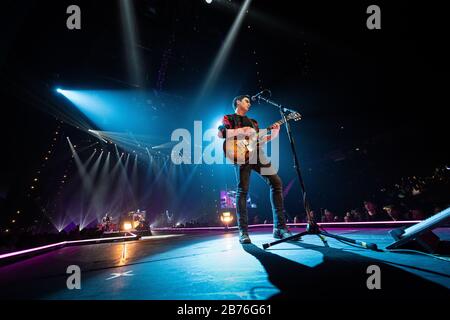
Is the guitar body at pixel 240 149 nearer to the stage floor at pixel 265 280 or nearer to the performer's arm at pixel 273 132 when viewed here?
the performer's arm at pixel 273 132

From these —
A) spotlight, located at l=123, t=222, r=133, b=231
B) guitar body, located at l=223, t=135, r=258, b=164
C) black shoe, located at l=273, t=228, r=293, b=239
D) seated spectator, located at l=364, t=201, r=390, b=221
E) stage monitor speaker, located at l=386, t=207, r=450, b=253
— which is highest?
guitar body, located at l=223, t=135, r=258, b=164

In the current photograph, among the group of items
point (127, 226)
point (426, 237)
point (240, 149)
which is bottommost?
point (127, 226)

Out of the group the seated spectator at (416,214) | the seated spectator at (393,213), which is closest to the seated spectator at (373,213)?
the seated spectator at (393,213)

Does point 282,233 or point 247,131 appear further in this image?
point 247,131

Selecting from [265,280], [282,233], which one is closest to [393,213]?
[282,233]

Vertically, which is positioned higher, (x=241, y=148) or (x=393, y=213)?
(x=241, y=148)

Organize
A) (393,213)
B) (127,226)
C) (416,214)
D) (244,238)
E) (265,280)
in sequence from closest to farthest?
(265,280)
(244,238)
(416,214)
(393,213)
(127,226)

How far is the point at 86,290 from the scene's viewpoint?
1.26m

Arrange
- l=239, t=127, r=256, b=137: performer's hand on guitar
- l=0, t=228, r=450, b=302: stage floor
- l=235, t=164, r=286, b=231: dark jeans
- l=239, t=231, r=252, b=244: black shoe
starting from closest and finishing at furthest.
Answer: l=0, t=228, r=450, b=302: stage floor < l=239, t=231, r=252, b=244: black shoe < l=235, t=164, r=286, b=231: dark jeans < l=239, t=127, r=256, b=137: performer's hand on guitar

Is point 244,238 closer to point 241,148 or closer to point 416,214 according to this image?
point 241,148

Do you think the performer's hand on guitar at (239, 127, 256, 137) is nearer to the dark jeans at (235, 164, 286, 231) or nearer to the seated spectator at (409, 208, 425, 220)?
the dark jeans at (235, 164, 286, 231)

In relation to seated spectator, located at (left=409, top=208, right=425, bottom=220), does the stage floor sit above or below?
above

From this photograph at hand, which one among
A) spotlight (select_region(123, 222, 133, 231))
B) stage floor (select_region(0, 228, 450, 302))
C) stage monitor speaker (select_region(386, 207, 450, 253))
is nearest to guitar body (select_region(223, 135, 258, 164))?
stage floor (select_region(0, 228, 450, 302))
